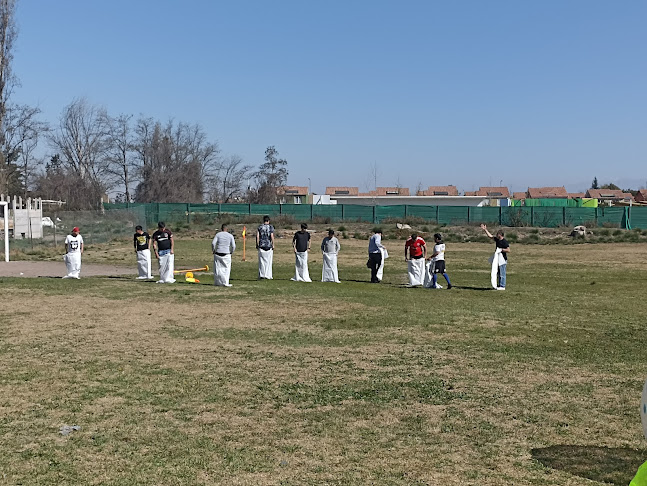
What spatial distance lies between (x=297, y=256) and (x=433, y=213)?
41102 mm

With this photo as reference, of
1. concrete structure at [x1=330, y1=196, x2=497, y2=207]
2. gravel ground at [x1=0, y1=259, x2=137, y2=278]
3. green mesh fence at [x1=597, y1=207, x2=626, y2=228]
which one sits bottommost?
gravel ground at [x1=0, y1=259, x2=137, y2=278]

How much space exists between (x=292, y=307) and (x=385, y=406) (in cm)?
893

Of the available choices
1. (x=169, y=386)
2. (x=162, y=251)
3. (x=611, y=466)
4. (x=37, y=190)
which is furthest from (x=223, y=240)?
(x=37, y=190)

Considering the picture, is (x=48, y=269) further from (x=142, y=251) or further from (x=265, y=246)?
(x=265, y=246)

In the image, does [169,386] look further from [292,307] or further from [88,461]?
[292,307]

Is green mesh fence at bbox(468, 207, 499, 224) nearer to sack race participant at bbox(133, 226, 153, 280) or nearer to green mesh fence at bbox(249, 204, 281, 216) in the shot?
green mesh fence at bbox(249, 204, 281, 216)

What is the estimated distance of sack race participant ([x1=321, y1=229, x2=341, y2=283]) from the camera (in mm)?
24047

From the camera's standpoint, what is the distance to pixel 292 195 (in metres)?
112

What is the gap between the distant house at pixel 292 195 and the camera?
98644 mm

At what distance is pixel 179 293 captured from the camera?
792 inches

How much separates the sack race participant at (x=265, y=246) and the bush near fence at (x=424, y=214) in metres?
33.6

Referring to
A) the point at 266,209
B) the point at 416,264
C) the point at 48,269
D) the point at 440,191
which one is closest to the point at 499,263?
the point at 416,264

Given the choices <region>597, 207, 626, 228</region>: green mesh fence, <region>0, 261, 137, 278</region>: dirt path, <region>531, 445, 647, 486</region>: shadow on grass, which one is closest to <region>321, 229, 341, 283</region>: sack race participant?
<region>0, 261, 137, 278</region>: dirt path

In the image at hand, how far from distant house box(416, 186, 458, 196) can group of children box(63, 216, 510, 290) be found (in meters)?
107
